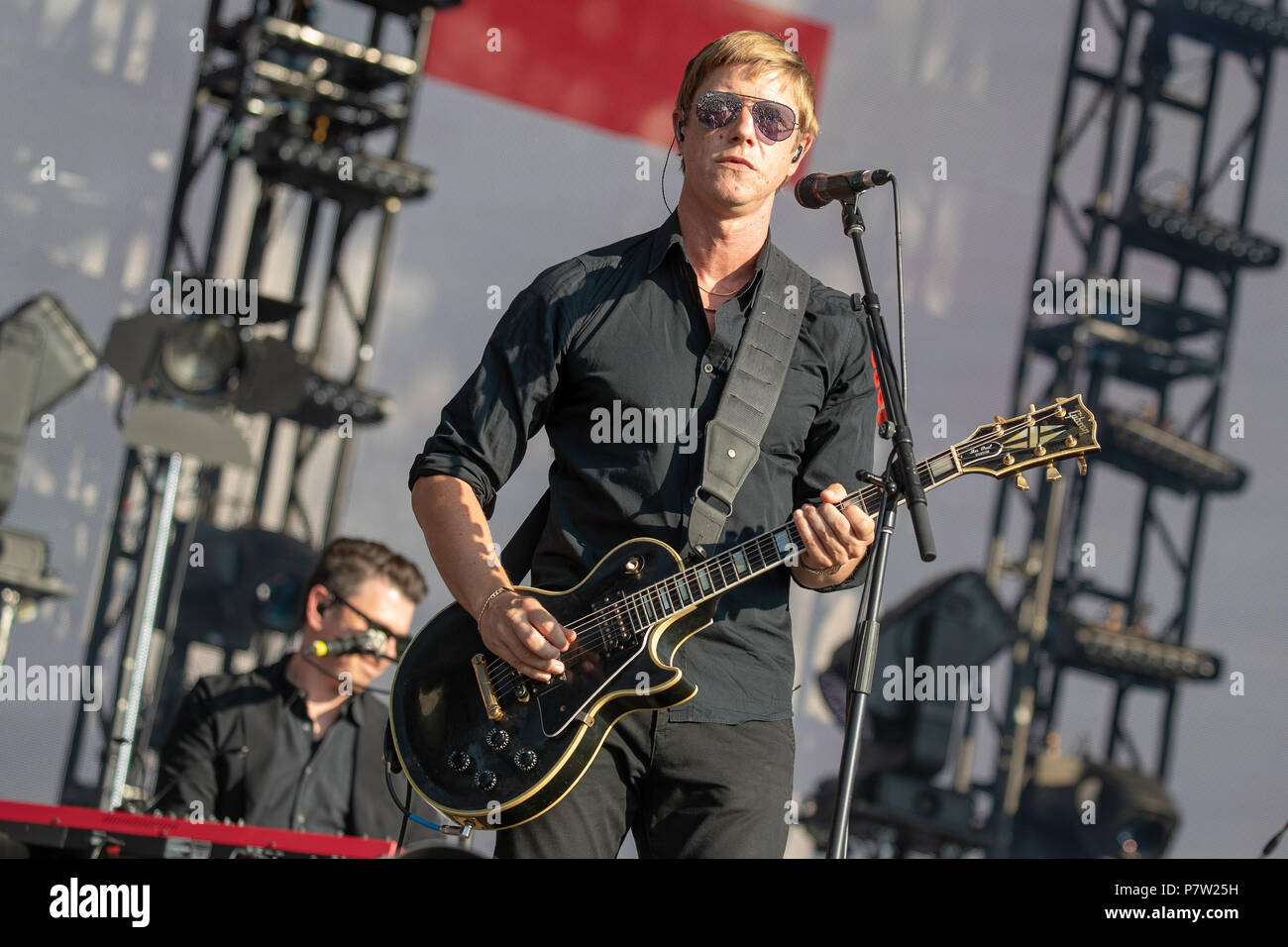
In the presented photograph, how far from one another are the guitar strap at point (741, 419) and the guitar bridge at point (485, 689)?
0.56ft

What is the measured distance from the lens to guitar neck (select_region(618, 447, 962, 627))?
8.22ft

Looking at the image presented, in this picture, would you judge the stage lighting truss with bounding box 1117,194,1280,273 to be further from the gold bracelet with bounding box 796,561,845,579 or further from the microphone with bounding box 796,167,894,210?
the gold bracelet with bounding box 796,561,845,579

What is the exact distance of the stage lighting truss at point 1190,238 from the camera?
34.2ft

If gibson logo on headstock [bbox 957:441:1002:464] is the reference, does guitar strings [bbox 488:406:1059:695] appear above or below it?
below

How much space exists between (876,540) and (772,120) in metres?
0.80

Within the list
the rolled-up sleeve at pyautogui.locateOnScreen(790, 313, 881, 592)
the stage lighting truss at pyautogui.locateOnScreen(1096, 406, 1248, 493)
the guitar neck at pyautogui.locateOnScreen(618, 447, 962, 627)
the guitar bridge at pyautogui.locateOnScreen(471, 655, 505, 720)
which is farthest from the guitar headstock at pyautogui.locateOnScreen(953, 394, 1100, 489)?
the stage lighting truss at pyautogui.locateOnScreen(1096, 406, 1248, 493)

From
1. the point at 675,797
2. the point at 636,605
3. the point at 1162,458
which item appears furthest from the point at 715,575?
the point at 1162,458

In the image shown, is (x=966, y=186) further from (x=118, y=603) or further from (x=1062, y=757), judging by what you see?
(x=118, y=603)

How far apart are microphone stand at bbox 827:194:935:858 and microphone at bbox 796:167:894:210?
0.17m

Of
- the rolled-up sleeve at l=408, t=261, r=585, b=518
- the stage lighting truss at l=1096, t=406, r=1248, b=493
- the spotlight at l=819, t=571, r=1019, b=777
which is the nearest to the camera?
the rolled-up sleeve at l=408, t=261, r=585, b=518

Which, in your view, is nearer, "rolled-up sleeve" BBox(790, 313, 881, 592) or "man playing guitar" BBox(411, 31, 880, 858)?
"man playing guitar" BBox(411, 31, 880, 858)

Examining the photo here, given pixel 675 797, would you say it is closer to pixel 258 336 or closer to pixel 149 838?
pixel 149 838

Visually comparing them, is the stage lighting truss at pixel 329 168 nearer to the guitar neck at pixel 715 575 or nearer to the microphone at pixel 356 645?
the microphone at pixel 356 645

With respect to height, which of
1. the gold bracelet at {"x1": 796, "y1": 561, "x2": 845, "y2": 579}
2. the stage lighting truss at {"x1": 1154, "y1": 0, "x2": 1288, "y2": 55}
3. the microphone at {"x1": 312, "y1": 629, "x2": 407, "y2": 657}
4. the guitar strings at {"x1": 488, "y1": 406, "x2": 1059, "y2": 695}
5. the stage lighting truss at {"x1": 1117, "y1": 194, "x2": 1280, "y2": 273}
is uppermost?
the stage lighting truss at {"x1": 1154, "y1": 0, "x2": 1288, "y2": 55}
